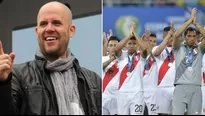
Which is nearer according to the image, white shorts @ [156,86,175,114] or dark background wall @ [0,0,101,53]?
dark background wall @ [0,0,101,53]

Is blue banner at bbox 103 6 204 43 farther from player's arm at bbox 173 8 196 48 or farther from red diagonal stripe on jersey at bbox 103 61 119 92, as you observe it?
red diagonal stripe on jersey at bbox 103 61 119 92

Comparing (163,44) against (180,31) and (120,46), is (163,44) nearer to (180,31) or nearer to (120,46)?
(180,31)

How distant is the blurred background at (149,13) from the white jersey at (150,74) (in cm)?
18

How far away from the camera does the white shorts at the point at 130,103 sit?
205 centimetres

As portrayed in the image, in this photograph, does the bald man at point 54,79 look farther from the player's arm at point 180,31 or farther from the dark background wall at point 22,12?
the player's arm at point 180,31

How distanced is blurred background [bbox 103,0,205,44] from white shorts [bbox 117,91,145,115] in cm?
38

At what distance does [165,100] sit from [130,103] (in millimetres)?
213

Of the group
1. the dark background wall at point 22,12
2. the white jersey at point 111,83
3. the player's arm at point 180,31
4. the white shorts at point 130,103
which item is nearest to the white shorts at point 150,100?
the white shorts at point 130,103

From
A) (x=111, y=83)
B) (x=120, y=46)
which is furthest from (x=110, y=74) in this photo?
(x=120, y=46)

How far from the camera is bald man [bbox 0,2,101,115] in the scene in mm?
1288

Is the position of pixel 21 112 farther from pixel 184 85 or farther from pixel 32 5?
pixel 184 85

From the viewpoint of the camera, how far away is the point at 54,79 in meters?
1.38

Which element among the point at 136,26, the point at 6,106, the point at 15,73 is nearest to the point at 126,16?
the point at 136,26

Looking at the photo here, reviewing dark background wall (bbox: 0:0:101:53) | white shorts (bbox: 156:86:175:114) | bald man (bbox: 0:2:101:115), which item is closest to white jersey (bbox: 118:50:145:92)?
white shorts (bbox: 156:86:175:114)
